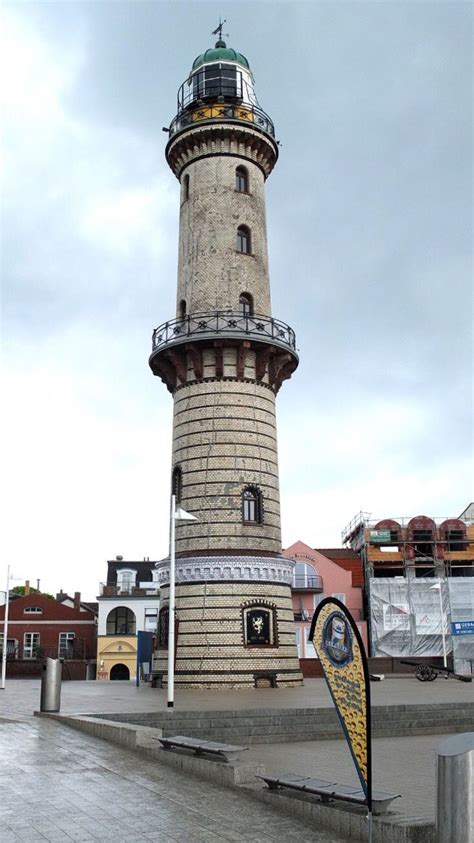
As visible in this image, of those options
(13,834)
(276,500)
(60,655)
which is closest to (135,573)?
(60,655)

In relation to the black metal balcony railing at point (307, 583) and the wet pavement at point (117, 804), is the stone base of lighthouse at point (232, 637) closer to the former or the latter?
the wet pavement at point (117, 804)

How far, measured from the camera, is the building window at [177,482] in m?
28.0

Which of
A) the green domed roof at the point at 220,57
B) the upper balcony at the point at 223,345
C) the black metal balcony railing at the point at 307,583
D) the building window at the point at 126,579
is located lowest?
the black metal balcony railing at the point at 307,583

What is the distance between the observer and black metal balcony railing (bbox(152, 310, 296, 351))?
28125mm

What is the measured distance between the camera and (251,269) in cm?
2991

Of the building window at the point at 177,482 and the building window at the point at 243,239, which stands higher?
the building window at the point at 243,239

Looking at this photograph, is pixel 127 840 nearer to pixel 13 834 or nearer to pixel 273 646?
pixel 13 834

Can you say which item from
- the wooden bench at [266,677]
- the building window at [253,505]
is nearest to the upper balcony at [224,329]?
the building window at [253,505]

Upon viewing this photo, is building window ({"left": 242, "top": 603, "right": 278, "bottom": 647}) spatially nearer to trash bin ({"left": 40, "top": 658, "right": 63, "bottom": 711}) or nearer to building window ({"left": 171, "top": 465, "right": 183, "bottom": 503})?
building window ({"left": 171, "top": 465, "right": 183, "bottom": 503})

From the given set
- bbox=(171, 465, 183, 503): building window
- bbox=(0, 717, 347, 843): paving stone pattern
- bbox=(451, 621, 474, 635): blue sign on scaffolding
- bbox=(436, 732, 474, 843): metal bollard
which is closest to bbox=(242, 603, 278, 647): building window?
bbox=(171, 465, 183, 503): building window

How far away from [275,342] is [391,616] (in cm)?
2484

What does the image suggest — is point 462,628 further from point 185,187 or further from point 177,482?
point 185,187

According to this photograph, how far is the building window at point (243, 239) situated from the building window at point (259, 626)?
13.2 meters

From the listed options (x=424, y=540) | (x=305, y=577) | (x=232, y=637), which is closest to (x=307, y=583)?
(x=305, y=577)
